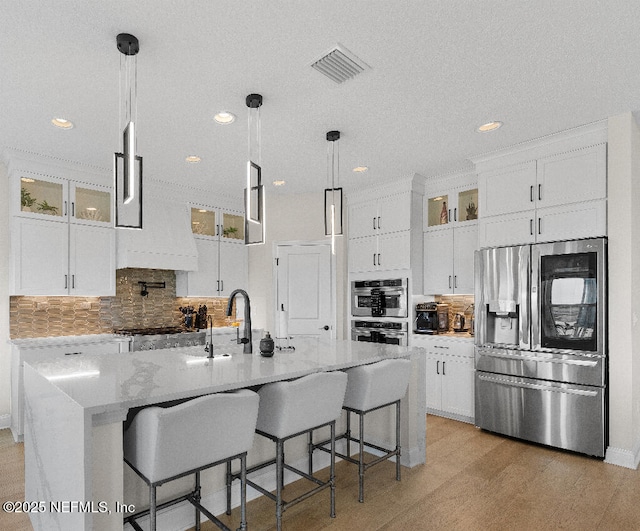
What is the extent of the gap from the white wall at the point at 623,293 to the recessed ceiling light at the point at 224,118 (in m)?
3.05

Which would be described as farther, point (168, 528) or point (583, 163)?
point (583, 163)

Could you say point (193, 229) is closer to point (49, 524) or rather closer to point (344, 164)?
point (344, 164)

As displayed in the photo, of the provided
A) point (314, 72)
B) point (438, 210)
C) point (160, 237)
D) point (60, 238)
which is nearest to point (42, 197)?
point (60, 238)

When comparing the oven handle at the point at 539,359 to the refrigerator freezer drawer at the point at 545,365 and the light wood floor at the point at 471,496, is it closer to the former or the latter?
the refrigerator freezer drawer at the point at 545,365

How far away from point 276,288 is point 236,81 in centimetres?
356

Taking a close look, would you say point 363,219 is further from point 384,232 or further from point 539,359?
point 539,359

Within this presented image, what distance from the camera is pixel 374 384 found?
2.79m

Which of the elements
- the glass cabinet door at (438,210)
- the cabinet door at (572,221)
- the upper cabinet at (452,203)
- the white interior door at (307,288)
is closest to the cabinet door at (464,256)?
the upper cabinet at (452,203)

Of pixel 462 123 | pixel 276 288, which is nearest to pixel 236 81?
pixel 462 123

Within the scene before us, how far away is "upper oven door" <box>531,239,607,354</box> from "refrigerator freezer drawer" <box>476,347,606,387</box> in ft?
0.25

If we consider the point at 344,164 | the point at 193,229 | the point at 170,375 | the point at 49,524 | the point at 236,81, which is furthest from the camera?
the point at 193,229

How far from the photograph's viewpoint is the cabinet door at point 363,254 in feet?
18.1

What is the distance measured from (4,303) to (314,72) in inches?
155

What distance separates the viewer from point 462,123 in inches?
140
